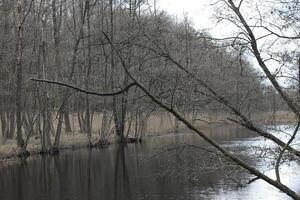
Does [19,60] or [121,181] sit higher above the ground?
[19,60]

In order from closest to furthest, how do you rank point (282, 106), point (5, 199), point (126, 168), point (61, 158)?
point (282, 106) < point (5, 199) < point (126, 168) < point (61, 158)

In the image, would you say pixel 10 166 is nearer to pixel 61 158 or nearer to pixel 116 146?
pixel 61 158

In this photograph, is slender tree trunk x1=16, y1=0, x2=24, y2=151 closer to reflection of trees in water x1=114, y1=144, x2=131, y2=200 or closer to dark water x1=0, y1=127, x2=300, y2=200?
dark water x1=0, y1=127, x2=300, y2=200

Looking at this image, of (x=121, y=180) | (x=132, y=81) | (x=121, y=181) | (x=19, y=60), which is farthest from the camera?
(x=19, y=60)

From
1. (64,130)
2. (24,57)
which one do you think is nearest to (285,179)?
(24,57)

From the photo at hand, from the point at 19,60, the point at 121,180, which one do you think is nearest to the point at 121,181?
the point at 121,180

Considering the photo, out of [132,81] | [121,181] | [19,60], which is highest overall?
[19,60]

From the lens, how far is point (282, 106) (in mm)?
9289

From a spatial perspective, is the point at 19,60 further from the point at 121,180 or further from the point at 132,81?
the point at 132,81

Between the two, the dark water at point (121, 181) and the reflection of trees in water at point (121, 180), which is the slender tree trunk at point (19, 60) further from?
the reflection of trees in water at point (121, 180)

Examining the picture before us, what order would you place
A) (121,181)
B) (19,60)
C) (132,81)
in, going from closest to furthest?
1. (132,81)
2. (121,181)
3. (19,60)

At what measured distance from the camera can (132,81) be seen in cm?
659

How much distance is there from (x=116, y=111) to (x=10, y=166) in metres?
11.1

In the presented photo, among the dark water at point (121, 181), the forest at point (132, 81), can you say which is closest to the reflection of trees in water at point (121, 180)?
the dark water at point (121, 181)
